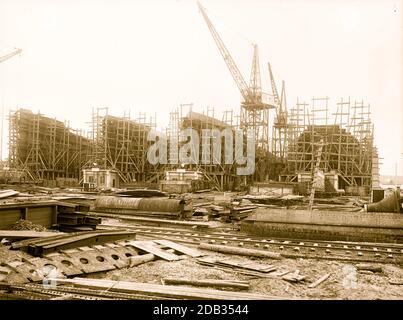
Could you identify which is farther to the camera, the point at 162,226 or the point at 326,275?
the point at 162,226

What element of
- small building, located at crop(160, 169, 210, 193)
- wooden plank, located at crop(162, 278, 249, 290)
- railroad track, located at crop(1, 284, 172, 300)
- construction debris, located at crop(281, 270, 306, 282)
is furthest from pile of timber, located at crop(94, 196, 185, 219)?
small building, located at crop(160, 169, 210, 193)

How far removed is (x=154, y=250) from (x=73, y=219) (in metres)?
4.60

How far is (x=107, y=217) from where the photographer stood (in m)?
19.2

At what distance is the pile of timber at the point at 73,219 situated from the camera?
13.4 meters

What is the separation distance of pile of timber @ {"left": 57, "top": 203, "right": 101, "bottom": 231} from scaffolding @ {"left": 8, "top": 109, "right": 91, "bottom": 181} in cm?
3806

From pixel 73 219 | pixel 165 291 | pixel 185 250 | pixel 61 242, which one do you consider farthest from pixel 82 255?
pixel 73 219

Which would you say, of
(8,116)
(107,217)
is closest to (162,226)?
(107,217)

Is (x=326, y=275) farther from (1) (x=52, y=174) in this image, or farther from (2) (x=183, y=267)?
(1) (x=52, y=174)

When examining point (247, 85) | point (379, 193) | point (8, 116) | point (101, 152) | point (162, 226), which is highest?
point (247, 85)

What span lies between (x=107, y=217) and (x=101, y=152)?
31255mm

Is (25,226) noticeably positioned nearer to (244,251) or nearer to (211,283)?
(244,251)

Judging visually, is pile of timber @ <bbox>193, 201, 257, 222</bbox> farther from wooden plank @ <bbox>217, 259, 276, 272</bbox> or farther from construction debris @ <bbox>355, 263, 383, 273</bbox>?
wooden plank @ <bbox>217, 259, 276, 272</bbox>
